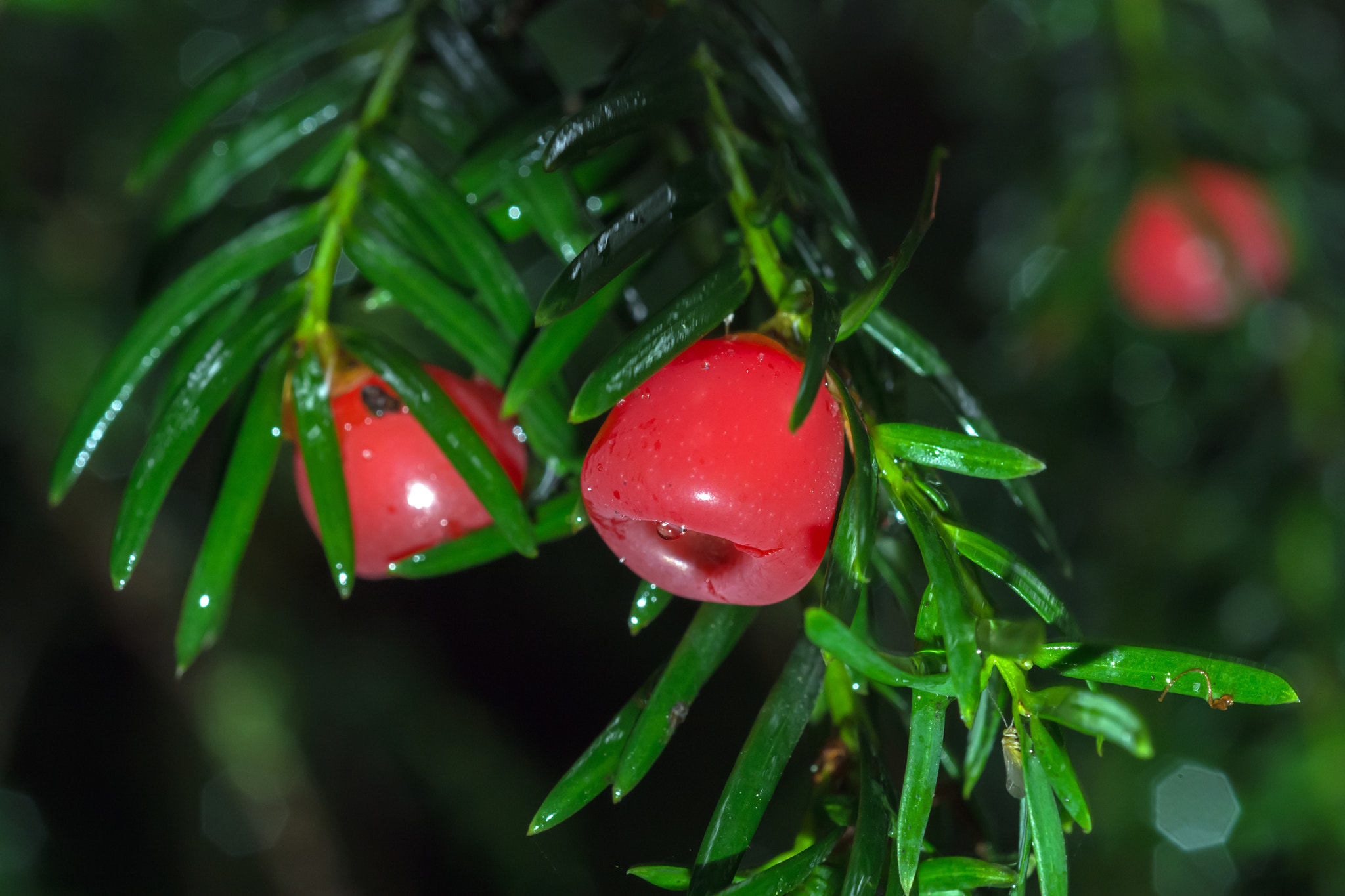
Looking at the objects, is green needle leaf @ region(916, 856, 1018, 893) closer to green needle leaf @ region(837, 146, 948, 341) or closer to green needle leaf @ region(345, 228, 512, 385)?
green needle leaf @ region(837, 146, 948, 341)

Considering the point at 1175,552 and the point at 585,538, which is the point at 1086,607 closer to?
the point at 1175,552

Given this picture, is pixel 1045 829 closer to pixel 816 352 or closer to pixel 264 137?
pixel 816 352

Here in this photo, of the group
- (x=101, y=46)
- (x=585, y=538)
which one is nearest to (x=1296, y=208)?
(x=585, y=538)

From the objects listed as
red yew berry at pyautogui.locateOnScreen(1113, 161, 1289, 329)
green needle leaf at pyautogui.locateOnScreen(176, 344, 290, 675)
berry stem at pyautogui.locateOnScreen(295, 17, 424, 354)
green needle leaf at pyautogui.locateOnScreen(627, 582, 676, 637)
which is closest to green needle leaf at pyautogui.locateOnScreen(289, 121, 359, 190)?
berry stem at pyautogui.locateOnScreen(295, 17, 424, 354)

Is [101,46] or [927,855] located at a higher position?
[101,46]

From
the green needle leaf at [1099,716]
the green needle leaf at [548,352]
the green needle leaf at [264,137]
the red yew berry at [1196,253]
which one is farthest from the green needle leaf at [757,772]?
the red yew berry at [1196,253]

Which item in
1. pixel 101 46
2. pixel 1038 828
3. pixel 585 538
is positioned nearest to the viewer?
pixel 1038 828

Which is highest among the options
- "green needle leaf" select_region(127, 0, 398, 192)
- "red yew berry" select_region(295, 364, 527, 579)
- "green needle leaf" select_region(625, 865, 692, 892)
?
"green needle leaf" select_region(127, 0, 398, 192)
